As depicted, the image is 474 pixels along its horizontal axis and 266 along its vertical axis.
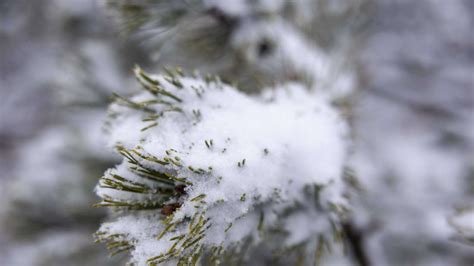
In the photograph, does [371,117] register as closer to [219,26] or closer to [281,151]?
[219,26]

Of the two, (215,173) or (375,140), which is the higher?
(375,140)

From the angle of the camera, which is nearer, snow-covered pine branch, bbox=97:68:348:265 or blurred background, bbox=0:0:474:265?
snow-covered pine branch, bbox=97:68:348:265

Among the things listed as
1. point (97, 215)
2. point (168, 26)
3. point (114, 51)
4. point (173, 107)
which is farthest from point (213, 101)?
point (114, 51)

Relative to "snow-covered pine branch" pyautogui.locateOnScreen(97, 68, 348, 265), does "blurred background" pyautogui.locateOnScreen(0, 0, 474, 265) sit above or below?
above

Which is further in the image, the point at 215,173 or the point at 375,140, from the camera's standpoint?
the point at 375,140
